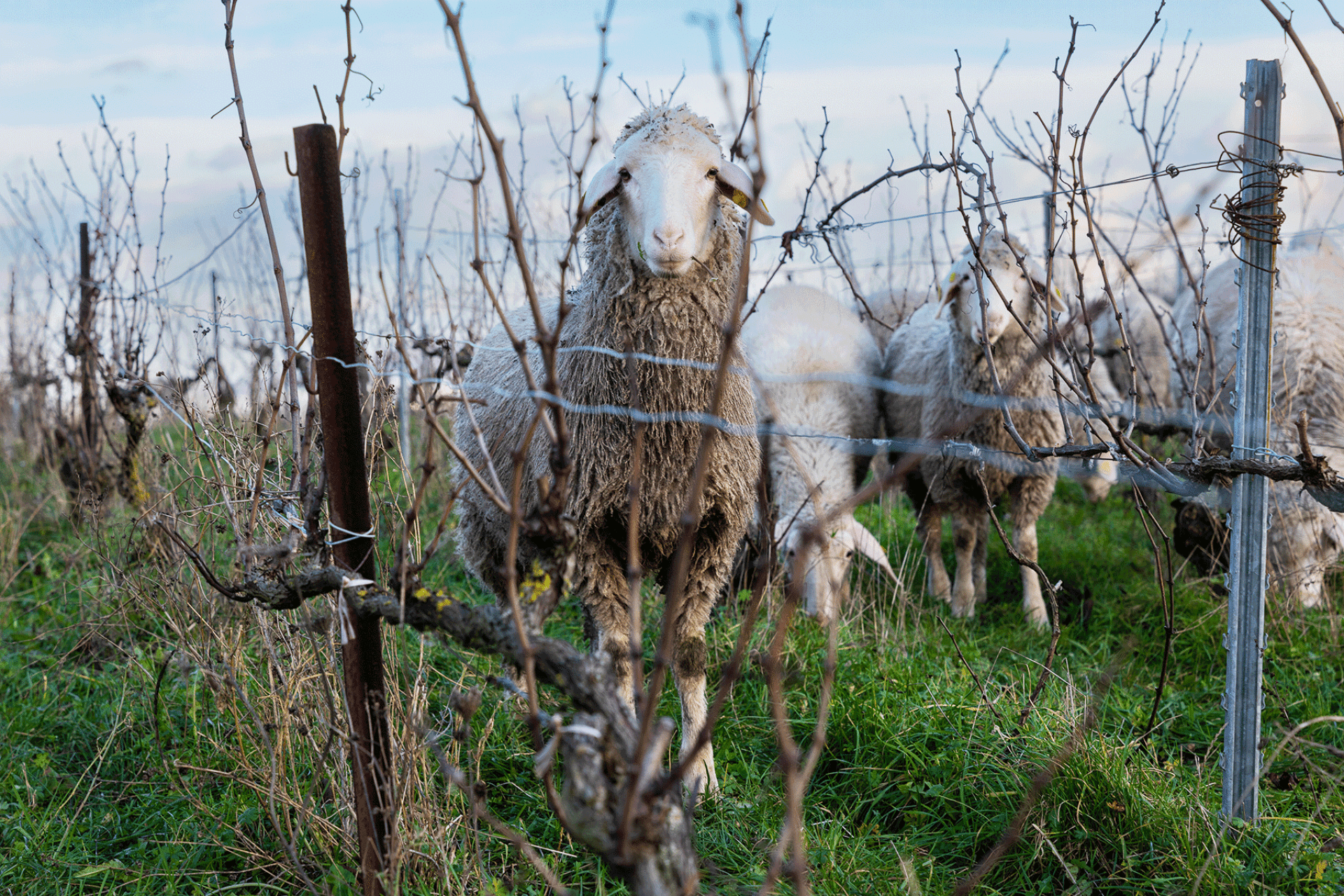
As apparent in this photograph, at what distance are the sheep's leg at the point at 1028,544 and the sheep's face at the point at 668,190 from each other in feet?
9.33

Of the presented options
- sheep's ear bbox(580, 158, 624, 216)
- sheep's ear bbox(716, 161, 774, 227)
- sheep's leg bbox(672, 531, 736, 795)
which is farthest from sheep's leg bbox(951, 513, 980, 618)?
sheep's ear bbox(580, 158, 624, 216)

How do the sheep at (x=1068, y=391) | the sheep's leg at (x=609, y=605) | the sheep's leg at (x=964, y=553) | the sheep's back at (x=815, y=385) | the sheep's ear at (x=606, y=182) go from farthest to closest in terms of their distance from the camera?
the sheep at (x=1068, y=391), the sheep's back at (x=815, y=385), the sheep's leg at (x=964, y=553), the sheep's leg at (x=609, y=605), the sheep's ear at (x=606, y=182)

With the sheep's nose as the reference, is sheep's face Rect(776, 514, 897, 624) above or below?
below

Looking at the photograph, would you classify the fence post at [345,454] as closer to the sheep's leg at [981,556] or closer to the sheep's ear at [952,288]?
the sheep's ear at [952,288]

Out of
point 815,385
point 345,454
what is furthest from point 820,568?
point 345,454

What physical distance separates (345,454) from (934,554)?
13.3 feet

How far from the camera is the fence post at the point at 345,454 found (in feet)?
6.39

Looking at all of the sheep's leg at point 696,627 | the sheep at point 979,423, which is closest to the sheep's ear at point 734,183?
the sheep's leg at point 696,627

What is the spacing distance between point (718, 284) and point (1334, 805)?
2272 mm

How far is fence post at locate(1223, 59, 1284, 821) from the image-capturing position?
2.42 m

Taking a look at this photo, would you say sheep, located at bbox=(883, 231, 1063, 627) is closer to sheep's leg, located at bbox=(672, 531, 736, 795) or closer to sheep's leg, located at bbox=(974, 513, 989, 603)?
sheep's leg, located at bbox=(974, 513, 989, 603)

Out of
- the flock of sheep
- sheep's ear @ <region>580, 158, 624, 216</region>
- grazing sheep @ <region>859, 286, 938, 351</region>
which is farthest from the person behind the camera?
grazing sheep @ <region>859, 286, 938, 351</region>

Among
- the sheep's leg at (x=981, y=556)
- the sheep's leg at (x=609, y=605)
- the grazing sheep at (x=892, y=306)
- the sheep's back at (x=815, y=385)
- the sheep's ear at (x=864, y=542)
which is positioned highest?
the grazing sheep at (x=892, y=306)

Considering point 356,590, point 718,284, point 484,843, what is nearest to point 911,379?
point 718,284
